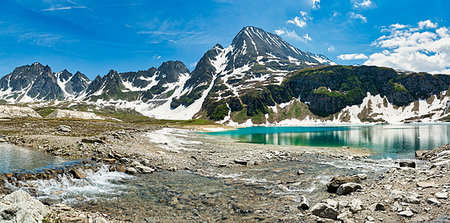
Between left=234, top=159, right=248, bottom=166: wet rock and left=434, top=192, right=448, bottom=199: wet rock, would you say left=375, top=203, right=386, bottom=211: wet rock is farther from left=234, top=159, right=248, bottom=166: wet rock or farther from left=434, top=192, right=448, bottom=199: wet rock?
left=234, top=159, right=248, bottom=166: wet rock

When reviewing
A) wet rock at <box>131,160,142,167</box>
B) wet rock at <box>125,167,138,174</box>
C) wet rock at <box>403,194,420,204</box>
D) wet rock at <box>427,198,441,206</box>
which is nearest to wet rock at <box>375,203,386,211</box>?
wet rock at <box>403,194,420,204</box>

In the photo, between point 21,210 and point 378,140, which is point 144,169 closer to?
point 21,210

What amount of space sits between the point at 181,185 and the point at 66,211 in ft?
32.0

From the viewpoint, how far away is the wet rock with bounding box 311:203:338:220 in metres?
13.5

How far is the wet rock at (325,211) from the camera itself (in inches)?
533

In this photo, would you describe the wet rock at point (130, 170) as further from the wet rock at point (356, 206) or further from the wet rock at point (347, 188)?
the wet rock at point (356, 206)

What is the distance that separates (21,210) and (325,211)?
1639 centimetres

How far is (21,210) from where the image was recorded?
1000cm

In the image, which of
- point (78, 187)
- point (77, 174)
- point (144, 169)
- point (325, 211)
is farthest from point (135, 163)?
point (325, 211)

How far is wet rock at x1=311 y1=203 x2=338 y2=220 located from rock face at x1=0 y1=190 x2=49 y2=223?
15459mm

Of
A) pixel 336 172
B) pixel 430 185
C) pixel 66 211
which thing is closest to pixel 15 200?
pixel 66 211

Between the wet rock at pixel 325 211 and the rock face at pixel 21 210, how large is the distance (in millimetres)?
15459

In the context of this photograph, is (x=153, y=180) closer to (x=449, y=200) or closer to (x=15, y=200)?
(x=15, y=200)

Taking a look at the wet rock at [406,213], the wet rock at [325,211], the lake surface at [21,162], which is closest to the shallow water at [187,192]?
the wet rock at [325,211]
